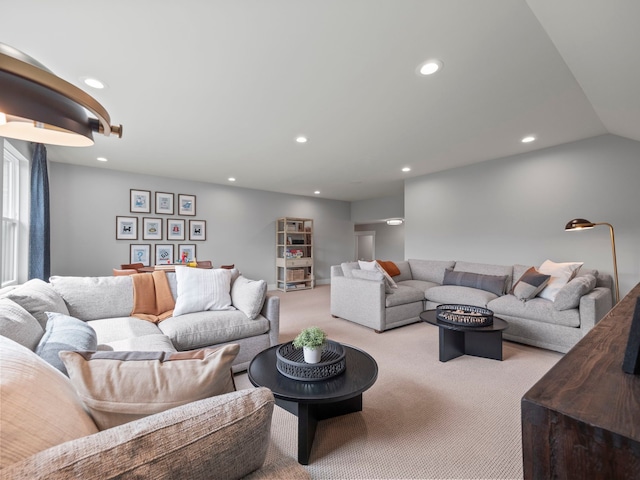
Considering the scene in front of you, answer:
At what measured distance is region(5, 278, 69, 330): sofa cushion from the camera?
5.50ft

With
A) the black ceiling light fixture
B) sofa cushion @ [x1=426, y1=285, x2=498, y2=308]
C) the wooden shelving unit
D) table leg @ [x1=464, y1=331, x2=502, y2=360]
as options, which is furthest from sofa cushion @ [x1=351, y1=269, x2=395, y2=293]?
the black ceiling light fixture

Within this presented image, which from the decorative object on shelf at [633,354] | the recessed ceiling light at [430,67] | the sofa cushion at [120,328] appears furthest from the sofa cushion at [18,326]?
the recessed ceiling light at [430,67]

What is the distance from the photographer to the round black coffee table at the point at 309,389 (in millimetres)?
1432

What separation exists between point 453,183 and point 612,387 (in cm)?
489

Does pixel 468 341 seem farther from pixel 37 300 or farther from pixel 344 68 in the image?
pixel 37 300

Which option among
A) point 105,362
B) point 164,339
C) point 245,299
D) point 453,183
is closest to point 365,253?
point 453,183

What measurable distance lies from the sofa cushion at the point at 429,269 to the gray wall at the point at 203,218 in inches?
128

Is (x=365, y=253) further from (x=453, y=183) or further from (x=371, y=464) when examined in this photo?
(x=371, y=464)

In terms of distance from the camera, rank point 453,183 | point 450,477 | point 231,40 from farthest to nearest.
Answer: point 453,183, point 231,40, point 450,477

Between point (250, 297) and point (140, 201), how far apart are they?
12.9 ft

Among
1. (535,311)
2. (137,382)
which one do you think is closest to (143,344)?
(137,382)

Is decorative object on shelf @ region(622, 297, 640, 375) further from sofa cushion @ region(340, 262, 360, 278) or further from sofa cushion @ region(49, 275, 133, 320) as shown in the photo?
sofa cushion @ region(340, 262, 360, 278)

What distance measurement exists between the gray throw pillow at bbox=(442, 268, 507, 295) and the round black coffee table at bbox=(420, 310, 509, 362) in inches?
44.0

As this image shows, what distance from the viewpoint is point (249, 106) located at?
8.71 feet
